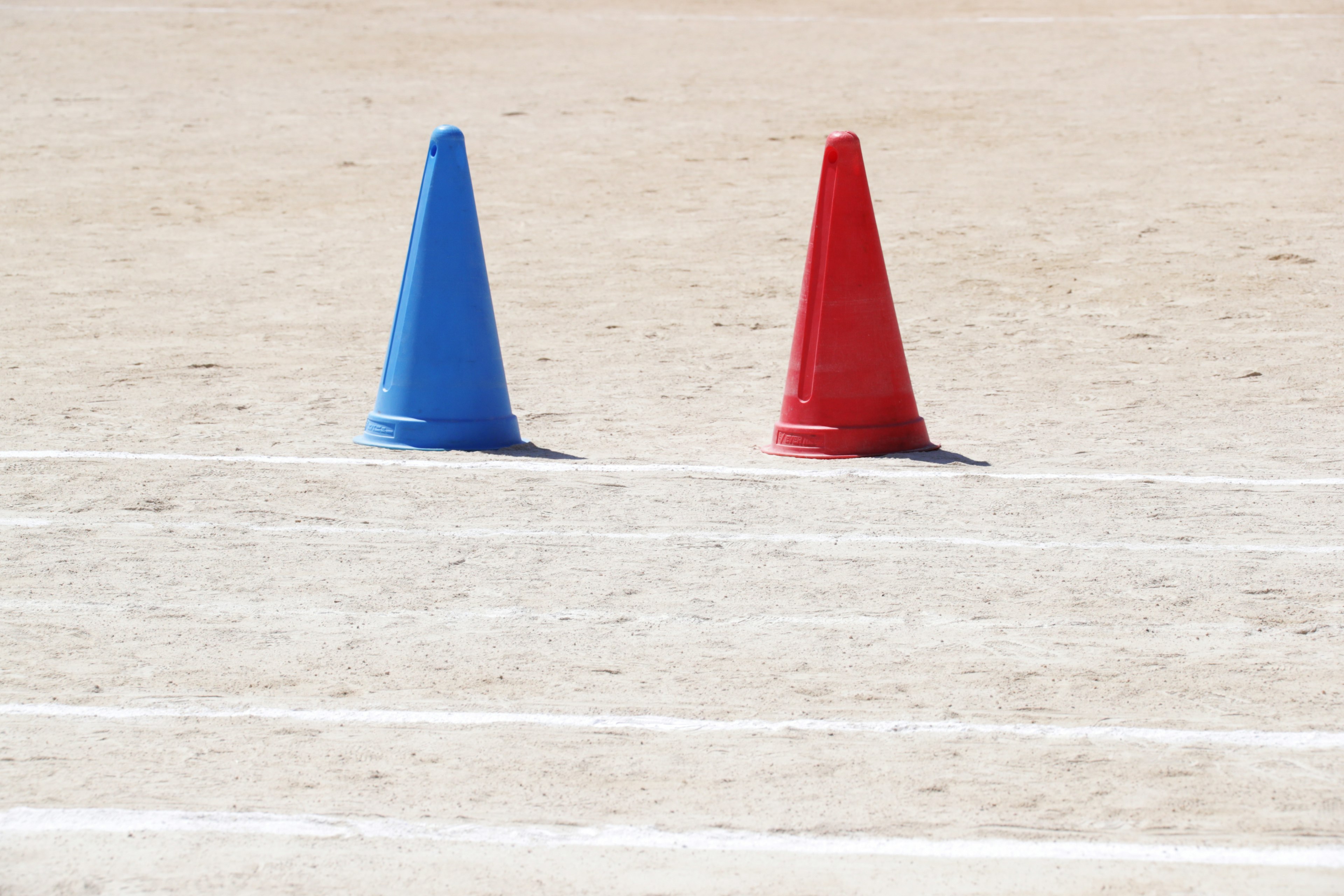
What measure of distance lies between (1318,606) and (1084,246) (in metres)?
7.34

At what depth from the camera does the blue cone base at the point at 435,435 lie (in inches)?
285

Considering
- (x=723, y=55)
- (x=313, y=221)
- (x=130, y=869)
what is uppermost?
(x=723, y=55)

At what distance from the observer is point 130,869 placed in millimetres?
3369

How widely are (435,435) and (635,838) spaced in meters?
3.96

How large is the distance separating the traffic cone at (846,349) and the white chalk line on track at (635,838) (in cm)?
375

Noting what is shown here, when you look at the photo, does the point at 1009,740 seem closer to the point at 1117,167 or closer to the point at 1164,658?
the point at 1164,658

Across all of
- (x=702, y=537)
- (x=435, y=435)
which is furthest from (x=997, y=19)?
(x=702, y=537)

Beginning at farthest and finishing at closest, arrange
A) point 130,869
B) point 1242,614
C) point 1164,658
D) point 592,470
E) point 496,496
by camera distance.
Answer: point 592,470, point 496,496, point 1242,614, point 1164,658, point 130,869

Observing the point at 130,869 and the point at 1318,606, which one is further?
the point at 1318,606

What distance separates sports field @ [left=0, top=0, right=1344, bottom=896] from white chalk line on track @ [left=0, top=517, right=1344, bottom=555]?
0.03 metres

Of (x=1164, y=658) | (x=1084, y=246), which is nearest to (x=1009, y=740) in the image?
(x=1164, y=658)

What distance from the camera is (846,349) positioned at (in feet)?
23.6

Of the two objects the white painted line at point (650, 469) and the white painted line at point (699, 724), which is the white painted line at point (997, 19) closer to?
the white painted line at point (650, 469)

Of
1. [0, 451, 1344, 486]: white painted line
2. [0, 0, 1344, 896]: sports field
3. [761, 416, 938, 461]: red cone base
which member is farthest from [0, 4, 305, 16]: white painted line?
[761, 416, 938, 461]: red cone base
